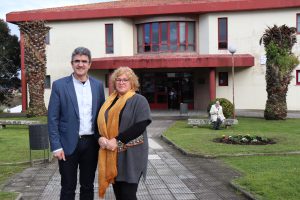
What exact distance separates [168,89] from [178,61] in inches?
198

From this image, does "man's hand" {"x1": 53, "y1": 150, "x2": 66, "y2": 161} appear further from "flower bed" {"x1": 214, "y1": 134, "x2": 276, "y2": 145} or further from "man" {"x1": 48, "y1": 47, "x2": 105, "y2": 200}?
"flower bed" {"x1": 214, "y1": 134, "x2": 276, "y2": 145}

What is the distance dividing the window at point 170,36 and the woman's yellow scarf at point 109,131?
2537 centimetres

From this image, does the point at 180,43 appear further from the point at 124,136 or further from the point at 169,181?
the point at 124,136

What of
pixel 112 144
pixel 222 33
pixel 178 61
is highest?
pixel 222 33

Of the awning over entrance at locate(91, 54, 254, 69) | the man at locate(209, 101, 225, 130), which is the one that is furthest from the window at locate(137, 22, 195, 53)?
the man at locate(209, 101, 225, 130)

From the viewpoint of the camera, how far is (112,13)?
97.5 ft

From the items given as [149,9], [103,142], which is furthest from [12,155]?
→ [149,9]

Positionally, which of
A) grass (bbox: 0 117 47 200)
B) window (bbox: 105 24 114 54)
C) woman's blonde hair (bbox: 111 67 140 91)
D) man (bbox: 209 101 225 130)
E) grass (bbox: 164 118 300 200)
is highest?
window (bbox: 105 24 114 54)

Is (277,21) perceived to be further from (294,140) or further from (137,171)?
(137,171)

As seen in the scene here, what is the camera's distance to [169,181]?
27.2 feet

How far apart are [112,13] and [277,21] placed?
1073cm

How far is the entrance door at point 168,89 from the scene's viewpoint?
31094mm

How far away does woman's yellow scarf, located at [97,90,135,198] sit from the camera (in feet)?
15.3

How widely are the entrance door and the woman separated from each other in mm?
26356
